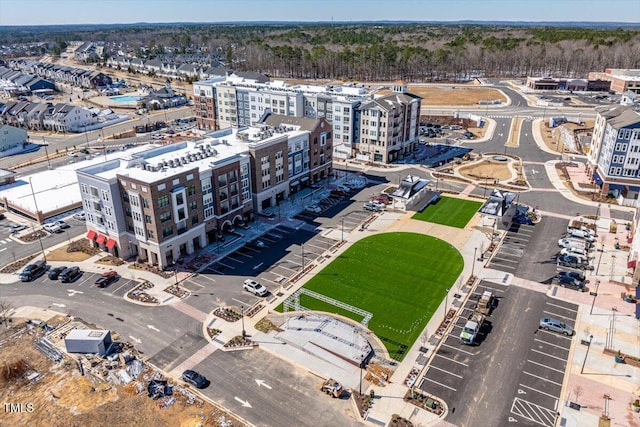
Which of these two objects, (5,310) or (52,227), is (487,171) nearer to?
(52,227)

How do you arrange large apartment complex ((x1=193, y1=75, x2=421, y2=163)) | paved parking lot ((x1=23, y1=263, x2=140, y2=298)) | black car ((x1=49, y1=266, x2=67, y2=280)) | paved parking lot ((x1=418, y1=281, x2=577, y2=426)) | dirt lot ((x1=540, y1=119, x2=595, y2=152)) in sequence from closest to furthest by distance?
paved parking lot ((x1=418, y1=281, x2=577, y2=426)) < paved parking lot ((x1=23, y1=263, x2=140, y2=298)) < black car ((x1=49, y1=266, x2=67, y2=280)) < large apartment complex ((x1=193, y1=75, x2=421, y2=163)) < dirt lot ((x1=540, y1=119, x2=595, y2=152))

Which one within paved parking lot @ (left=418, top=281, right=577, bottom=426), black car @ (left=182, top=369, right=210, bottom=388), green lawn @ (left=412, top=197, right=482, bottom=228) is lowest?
paved parking lot @ (left=418, top=281, right=577, bottom=426)

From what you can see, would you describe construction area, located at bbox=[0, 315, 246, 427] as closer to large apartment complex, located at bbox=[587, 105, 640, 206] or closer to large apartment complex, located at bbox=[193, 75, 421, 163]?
large apartment complex, located at bbox=[193, 75, 421, 163]

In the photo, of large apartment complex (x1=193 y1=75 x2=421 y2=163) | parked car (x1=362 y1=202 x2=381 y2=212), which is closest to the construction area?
parked car (x1=362 y1=202 x2=381 y2=212)

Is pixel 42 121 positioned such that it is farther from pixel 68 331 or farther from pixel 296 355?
pixel 296 355

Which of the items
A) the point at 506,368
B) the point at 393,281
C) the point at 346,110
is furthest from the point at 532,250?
the point at 346,110

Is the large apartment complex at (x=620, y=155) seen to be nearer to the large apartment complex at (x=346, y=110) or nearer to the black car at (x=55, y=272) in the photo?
the large apartment complex at (x=346, y=110)

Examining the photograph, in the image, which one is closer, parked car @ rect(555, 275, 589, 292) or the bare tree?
the bare tree
